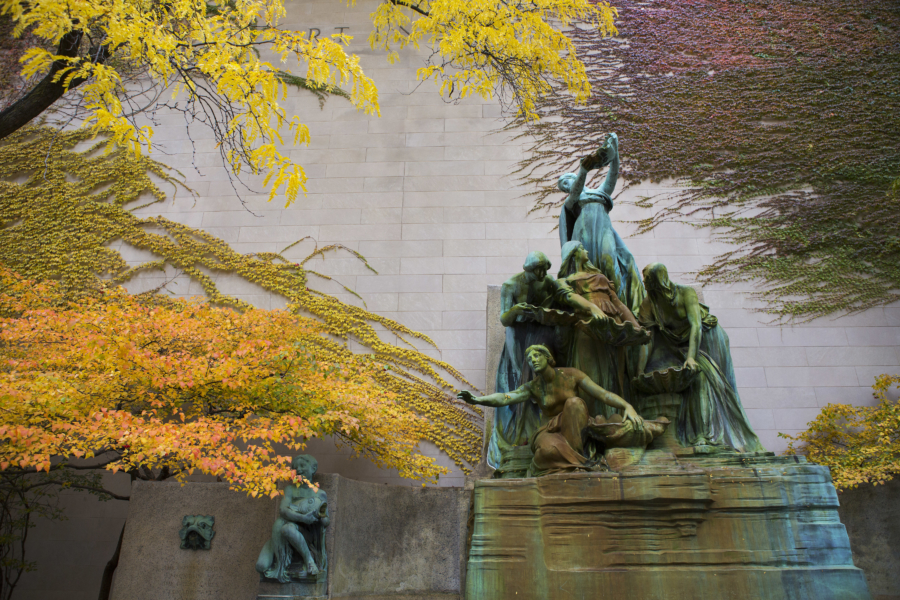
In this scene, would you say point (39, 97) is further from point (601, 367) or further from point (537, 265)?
point (601, 367)

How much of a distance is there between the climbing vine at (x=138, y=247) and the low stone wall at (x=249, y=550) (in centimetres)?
153

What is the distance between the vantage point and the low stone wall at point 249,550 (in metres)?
4.96

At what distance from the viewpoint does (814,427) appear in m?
6.70

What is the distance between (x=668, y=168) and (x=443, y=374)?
4.22 metres

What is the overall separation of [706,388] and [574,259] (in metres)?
1.19

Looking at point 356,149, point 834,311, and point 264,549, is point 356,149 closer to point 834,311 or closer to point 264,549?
point 264,549

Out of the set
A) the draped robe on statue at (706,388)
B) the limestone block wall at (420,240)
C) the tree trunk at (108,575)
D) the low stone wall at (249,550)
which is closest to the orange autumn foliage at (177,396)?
the low stone wall at (249,550)

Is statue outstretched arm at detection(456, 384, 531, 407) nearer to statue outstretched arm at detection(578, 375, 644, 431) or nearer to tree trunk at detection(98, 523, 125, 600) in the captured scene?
statue outstretched arm at detection(578, 375, 644, 431)

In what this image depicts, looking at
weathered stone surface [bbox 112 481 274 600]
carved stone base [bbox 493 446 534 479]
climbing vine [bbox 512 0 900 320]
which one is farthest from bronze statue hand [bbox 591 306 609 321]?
climbing vine [bbox 512 0 900 320]

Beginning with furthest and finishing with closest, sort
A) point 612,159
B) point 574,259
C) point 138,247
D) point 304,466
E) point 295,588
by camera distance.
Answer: point 138,247, point 304,466, point 295,588, point 612,159, point 574,259

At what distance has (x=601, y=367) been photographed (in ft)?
12.4

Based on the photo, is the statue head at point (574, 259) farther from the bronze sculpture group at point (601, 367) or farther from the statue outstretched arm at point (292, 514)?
the statue outstretched arm at point (292, 514)

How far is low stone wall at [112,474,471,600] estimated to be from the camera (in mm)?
4961

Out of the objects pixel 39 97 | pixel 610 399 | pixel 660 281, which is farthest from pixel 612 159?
pixel 39 97
